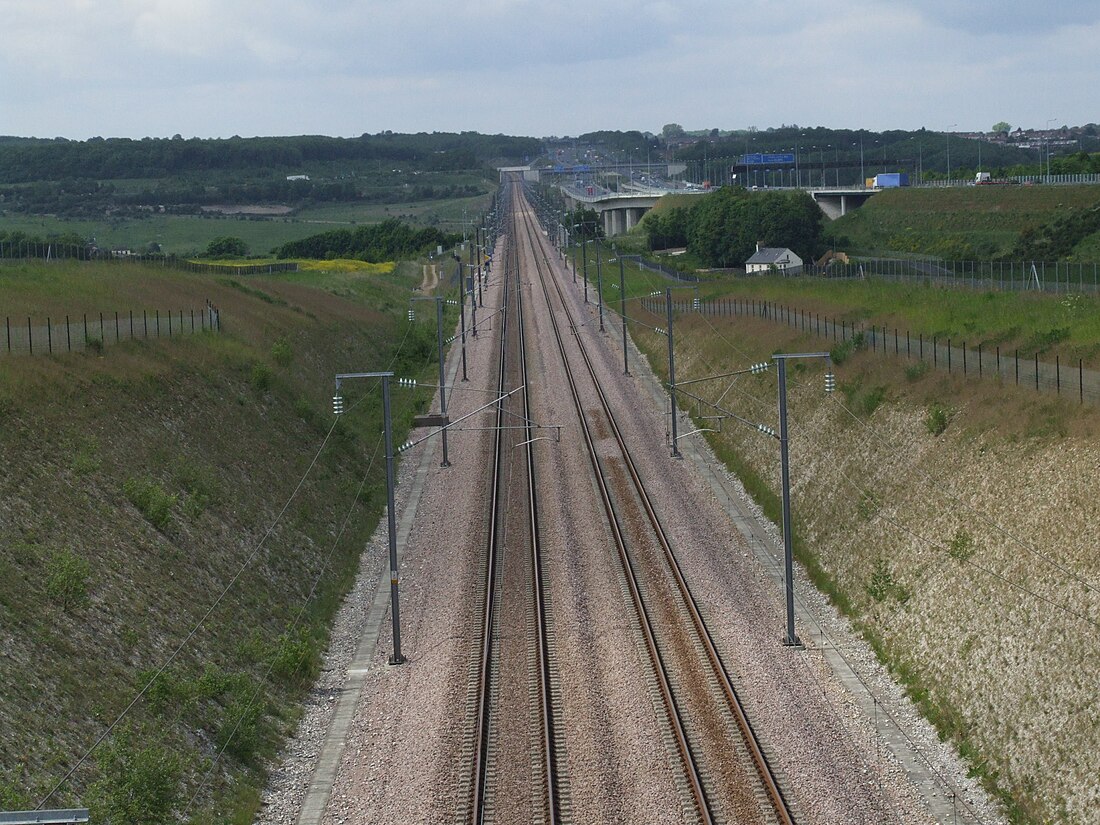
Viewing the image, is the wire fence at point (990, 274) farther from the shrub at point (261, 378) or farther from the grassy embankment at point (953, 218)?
the shrub at point (261, 378)

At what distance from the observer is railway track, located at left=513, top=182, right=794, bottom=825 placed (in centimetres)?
2323

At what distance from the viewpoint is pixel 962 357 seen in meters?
42.4

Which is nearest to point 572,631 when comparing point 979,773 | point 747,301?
point 979,773

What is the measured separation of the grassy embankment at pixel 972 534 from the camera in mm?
23703

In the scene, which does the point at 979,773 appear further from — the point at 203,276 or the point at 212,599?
the point at 203,276

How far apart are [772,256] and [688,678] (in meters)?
88.2

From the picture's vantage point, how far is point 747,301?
74.9 meters

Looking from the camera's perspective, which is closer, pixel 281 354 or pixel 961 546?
pixel 961 546

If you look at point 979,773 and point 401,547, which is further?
point 401,547

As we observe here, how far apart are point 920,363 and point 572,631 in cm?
1732

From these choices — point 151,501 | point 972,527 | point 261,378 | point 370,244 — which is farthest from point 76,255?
point 972,527

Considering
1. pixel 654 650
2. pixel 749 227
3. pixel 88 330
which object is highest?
pixel 749 227

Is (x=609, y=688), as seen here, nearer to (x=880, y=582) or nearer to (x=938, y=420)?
(x=880, y=582)

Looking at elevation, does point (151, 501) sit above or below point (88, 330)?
below
